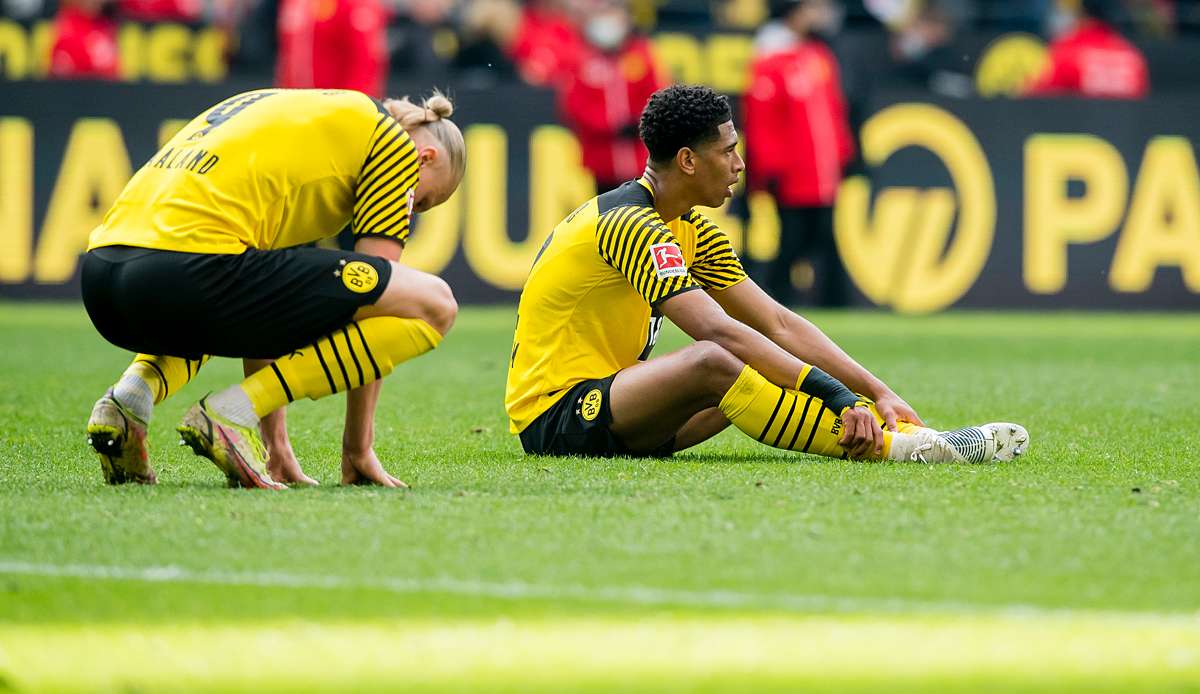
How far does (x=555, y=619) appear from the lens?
3.63m

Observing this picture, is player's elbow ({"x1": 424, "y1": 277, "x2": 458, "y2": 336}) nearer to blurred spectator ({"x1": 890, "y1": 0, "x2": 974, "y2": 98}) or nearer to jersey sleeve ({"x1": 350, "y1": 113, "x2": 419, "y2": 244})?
jersey sleeve ({"x1": 350, "y1": 113, "x2": 419, "y2": 244})

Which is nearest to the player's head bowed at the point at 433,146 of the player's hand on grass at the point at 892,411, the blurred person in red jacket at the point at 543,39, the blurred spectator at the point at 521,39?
the player's hand on grass at the point at 892,411

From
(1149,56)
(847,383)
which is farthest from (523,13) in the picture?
(847,383)

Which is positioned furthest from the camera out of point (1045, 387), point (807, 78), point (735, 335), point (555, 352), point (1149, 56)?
point (1149, 56)

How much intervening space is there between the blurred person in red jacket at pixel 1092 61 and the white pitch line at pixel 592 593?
40.4ft

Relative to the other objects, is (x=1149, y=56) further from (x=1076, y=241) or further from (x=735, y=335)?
(x=735, y=335)

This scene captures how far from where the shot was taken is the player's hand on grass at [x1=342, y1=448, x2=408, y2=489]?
5.40m

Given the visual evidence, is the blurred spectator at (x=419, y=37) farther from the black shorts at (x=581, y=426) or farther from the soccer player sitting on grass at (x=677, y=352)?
the black shorts at (x=581, y=426)

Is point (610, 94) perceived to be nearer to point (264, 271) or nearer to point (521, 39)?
point (521, 39)

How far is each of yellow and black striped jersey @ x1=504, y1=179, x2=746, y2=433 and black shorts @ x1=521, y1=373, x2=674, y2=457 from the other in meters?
0.05

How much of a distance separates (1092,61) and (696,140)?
10.5 metres

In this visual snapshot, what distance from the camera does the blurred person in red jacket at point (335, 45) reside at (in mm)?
12469

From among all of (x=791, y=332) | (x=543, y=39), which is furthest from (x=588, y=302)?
(x=543, y=39)

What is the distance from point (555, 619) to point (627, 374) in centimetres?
244
